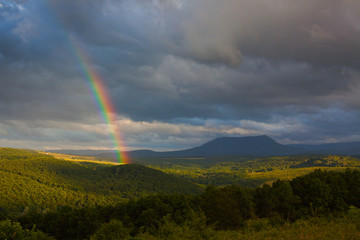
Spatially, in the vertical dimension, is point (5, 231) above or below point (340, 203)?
above

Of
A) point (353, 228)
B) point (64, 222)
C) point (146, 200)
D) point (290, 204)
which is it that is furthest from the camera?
point (146, 200)

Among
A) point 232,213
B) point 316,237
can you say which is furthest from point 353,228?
point 232,213

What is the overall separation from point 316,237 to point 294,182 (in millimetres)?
54742

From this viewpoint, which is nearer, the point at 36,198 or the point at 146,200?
the point at 146,200

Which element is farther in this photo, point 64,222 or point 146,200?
point 146,200

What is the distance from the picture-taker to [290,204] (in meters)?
51.6

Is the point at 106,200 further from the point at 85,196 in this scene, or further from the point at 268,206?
the point at 268,206

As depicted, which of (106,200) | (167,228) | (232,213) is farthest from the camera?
(106,200)

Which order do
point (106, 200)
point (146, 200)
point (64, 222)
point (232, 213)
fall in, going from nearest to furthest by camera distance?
point (232, 213)
point (64, 222)
point (146, 200)
point (106, 200)

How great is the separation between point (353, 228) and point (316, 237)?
297cm

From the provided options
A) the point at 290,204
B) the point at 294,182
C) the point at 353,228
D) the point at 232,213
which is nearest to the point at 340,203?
the point at 290,204

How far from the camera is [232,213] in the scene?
42125 millimetres


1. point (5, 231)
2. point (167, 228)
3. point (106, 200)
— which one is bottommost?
point (106, 200)

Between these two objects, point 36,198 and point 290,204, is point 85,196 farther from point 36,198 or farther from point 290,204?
point 290,204
